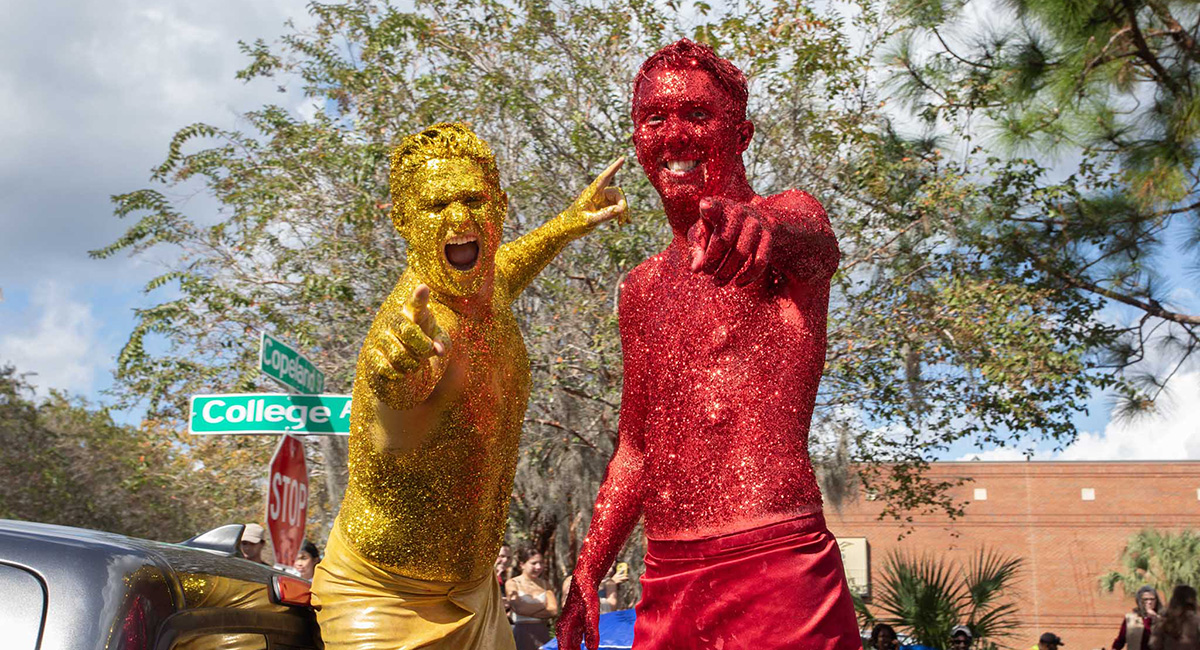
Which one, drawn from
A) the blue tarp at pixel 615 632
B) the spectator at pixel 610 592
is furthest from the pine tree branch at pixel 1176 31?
the blue tarp at pixel 615 632

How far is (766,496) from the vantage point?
2359 mm

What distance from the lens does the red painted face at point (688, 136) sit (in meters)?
2.63

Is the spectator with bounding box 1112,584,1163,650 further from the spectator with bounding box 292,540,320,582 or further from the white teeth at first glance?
the white teeth

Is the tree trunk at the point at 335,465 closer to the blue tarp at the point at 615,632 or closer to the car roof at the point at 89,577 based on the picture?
the blue tarp at the point at 615,632

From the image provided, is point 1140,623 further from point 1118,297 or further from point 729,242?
point 729,242

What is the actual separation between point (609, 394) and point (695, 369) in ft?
21.3

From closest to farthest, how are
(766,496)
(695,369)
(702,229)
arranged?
(702,229) < (766,496) < (695,369)

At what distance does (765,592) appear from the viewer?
91.7 inches

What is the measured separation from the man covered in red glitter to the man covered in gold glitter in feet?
1.01

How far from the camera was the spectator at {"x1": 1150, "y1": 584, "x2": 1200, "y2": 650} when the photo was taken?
760 cm

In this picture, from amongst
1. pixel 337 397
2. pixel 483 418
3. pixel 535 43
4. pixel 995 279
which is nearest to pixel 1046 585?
pixel 995 279

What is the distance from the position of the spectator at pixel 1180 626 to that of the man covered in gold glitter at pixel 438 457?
20.7 ft

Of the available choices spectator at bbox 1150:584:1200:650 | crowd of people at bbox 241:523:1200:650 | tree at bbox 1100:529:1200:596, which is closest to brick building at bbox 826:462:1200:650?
tree at bbox 1100:529:1200:596

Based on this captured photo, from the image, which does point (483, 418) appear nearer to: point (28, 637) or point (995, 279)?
point (28, 637)
